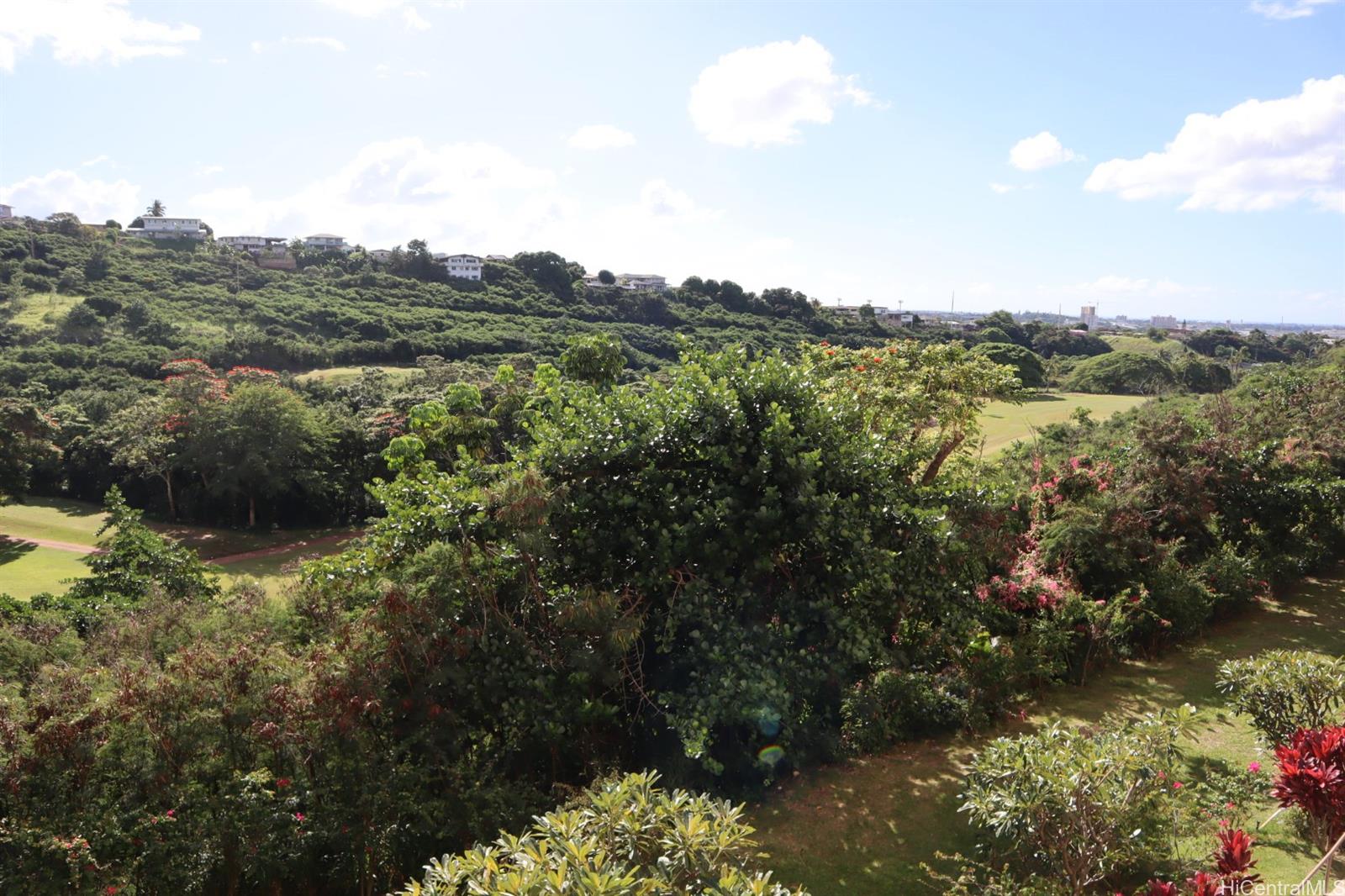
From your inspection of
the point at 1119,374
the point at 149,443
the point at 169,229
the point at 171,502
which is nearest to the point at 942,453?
the point at 171,502

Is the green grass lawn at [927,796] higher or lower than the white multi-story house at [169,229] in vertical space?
lower

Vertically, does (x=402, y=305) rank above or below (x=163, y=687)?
above

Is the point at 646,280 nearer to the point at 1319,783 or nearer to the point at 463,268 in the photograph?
the point at 463,268

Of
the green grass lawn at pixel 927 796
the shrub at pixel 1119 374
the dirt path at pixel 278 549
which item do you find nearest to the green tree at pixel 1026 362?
the shrub at pixel 1119 374

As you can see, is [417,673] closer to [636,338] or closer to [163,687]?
[163,687]

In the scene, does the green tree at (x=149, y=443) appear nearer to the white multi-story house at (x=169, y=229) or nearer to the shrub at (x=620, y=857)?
the shrub at (x=620, y=857)

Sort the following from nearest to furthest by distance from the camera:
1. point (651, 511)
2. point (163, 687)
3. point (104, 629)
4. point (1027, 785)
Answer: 1. point (1027, 785)
2. point (163, 687)
3. point (651, 511)
4. point (104, 629)

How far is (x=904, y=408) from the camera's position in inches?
456

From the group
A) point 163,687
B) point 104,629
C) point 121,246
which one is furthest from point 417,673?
point 121,246

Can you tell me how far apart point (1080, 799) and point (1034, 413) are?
33223mm

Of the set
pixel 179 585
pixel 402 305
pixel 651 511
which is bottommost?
pixel 179 585

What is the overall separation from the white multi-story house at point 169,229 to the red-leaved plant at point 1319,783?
77392 mm

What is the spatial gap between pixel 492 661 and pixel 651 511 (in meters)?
1.73

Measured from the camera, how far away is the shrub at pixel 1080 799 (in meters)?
4.26
